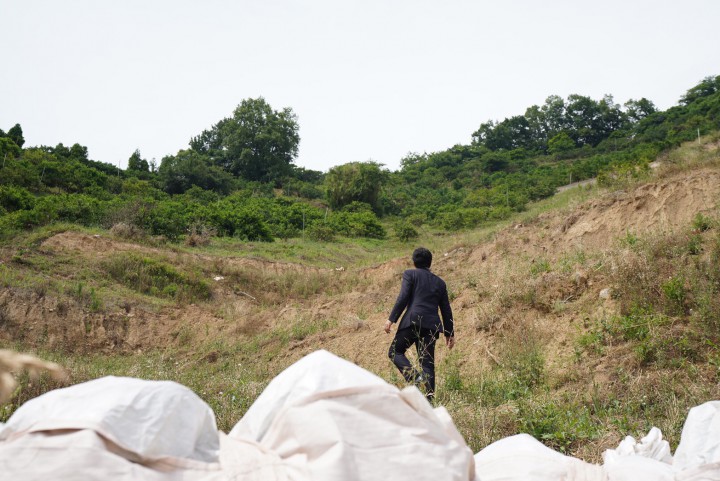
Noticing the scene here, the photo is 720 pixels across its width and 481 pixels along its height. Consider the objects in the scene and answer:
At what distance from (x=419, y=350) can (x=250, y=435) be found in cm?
348

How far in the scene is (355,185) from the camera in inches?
1494

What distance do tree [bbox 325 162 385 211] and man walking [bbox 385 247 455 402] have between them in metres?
32.1

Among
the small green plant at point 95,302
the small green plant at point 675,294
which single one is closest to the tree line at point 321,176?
the small green plant at point 95,302

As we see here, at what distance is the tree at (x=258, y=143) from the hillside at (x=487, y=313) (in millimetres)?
32412

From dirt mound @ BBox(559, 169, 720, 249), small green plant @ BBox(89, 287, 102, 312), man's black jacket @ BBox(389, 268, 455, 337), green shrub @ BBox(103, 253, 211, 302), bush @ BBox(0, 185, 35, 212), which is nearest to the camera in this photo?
man's black jacket @ BBox(389, 268, 455, 337)

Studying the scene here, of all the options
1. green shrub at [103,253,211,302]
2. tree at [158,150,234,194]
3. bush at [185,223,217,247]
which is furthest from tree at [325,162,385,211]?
green shrub at [103,253,211,302]

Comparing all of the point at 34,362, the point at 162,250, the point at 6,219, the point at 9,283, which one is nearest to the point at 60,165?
the point at 6,219

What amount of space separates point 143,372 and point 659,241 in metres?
6.80

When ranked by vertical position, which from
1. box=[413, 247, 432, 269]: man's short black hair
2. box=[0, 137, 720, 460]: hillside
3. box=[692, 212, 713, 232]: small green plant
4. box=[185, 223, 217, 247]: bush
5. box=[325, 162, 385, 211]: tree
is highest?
box=[325, 162, 385, 211]: tree

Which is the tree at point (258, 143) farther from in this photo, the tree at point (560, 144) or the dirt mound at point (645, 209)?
the dirt mound at point (645, 209)

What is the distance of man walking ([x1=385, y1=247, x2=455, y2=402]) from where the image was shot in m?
5.34

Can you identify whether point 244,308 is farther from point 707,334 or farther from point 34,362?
point 34,362

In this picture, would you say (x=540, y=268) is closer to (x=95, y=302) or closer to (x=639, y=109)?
(x=95, y=302)

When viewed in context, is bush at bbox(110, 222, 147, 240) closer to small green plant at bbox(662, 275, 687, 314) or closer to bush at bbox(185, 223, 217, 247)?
bush at bbox(185, 223, 217, 247)
